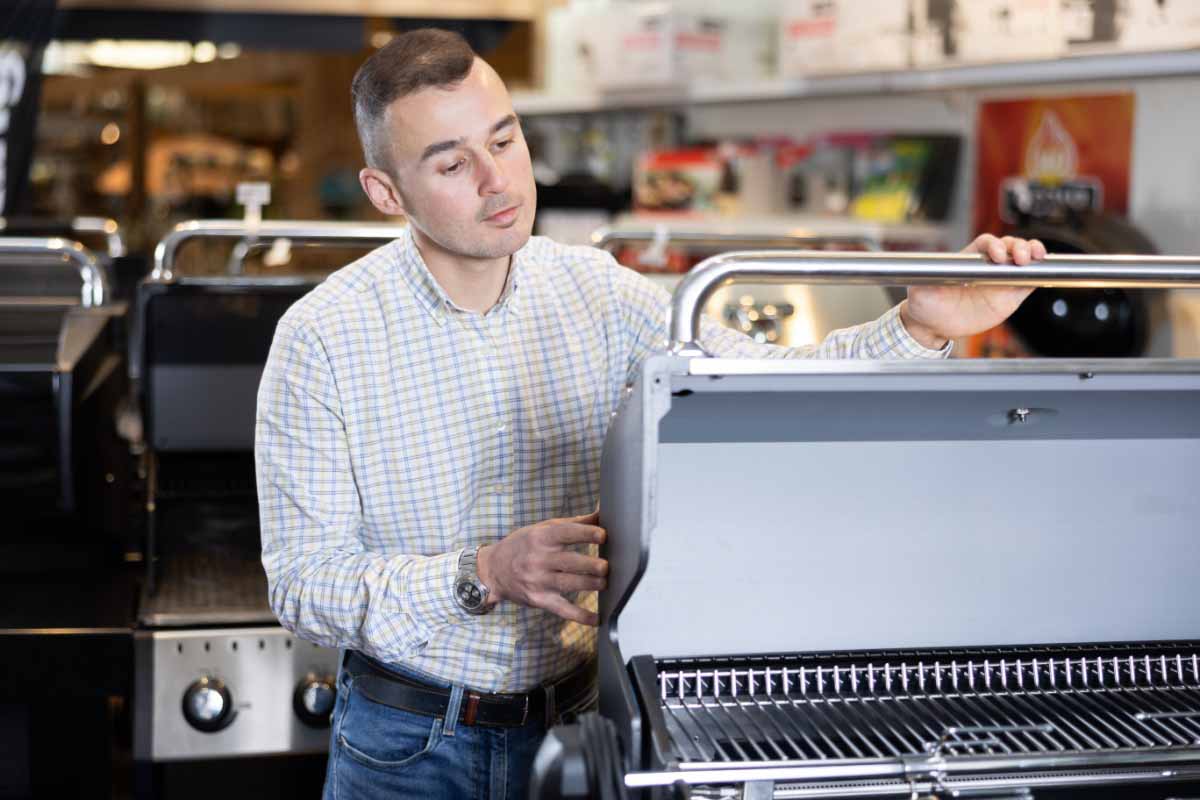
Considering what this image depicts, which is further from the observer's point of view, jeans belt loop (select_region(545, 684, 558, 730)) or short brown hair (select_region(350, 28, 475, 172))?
jeans belt loop (select_region(545, 684, 558, 730))

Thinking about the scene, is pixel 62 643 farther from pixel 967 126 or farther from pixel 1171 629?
pixel 967 126

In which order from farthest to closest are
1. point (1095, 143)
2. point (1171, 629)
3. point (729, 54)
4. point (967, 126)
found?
1. point (729, 54)
2. point (967, 126)
3. point (1095, 143)
4. point (1171, 629)

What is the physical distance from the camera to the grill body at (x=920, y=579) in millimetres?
1301

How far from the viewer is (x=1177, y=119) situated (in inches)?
122

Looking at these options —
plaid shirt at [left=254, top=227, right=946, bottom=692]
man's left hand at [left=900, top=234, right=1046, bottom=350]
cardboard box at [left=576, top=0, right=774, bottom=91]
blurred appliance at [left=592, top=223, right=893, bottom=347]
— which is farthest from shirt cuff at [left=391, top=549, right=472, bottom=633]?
cardboard box at [left=576, top=0, right=774, bottom=91]

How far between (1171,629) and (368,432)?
0.92 metres

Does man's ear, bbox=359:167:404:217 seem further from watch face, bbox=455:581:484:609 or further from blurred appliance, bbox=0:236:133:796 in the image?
blurred appliance, bbox=0:236:133:796

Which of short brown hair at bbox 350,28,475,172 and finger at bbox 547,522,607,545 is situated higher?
short brown hair at bbox 350,28,475,172

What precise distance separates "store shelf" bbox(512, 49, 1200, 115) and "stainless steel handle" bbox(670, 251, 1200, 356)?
1398 mm

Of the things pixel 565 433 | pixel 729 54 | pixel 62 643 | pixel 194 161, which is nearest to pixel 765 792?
pixel 565 433

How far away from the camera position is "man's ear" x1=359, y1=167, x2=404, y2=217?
1.67 meters

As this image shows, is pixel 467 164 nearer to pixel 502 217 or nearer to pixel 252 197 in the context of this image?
pixel 502 217

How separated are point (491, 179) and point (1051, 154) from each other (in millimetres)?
2311

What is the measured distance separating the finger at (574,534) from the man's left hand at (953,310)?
0.46 meters
